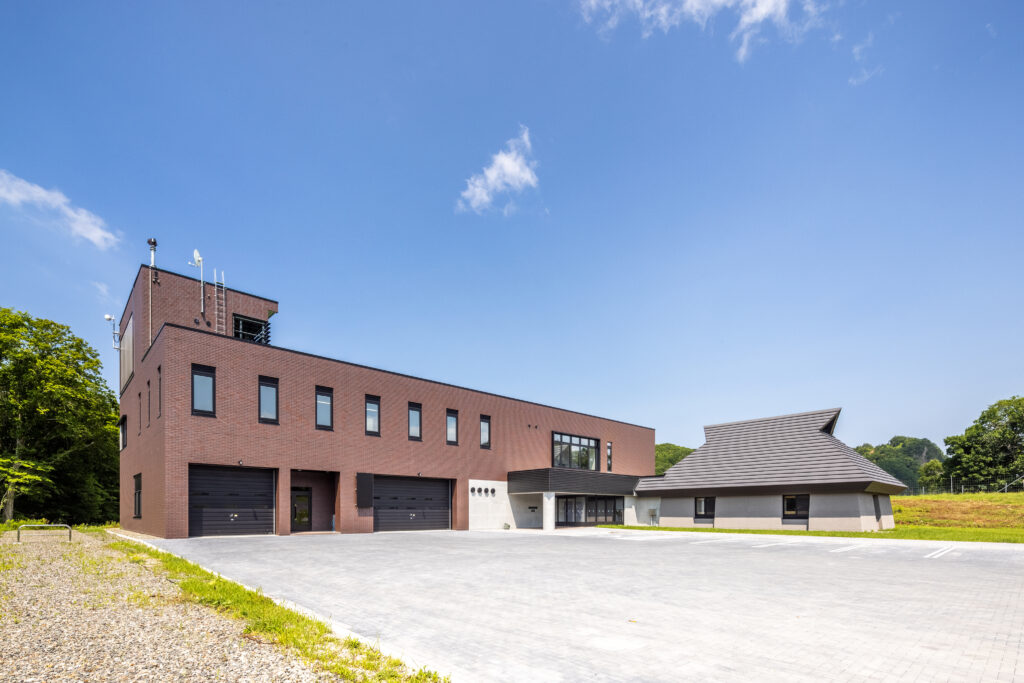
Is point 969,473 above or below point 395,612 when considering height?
below

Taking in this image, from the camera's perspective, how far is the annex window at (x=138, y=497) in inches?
1065

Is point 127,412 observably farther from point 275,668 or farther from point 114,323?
point 275,668

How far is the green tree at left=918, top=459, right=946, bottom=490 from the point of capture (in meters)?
85.1

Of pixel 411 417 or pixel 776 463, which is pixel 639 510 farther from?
pixel 411 417

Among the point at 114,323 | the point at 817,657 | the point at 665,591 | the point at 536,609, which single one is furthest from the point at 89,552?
the point at 114,323

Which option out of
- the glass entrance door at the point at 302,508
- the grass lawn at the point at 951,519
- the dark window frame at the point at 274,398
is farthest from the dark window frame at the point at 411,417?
the grass lawn at the point at 951,519

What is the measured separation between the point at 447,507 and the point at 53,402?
26.4 meters

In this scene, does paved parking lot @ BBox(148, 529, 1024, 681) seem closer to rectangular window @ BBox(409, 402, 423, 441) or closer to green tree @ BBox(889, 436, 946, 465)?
rectangular window @ BBox(409, 402, 423, 441)

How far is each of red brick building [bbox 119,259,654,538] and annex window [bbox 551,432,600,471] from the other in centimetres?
107

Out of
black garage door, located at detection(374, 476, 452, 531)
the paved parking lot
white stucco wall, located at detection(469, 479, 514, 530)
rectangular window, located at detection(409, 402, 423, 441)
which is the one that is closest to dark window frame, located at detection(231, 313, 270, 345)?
rectangular window, located at detection(409, 402, 423, 441)

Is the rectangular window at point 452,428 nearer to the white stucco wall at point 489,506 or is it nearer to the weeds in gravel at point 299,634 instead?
the white stucco wall at point 489,506

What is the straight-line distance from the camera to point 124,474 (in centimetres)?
3203

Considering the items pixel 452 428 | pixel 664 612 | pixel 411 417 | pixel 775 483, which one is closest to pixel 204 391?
pixel 411 417

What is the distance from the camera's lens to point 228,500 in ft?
78.5
